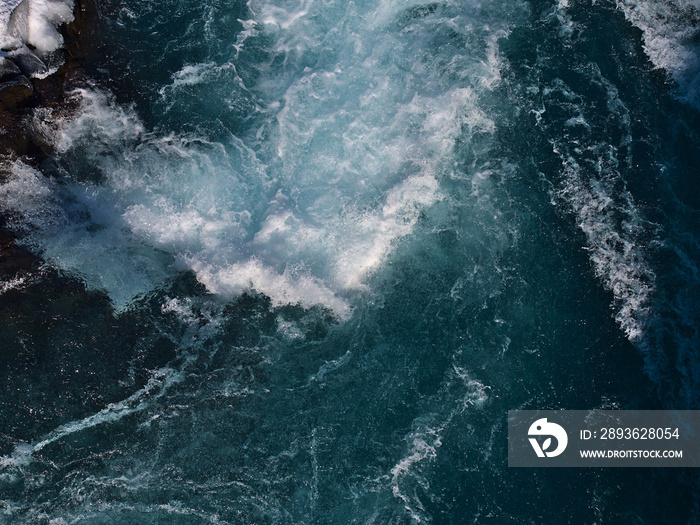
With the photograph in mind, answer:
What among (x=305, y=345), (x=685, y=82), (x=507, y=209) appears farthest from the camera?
(x=685, y=82)

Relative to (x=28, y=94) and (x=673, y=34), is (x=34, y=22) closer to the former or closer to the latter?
(x=28, y=94)

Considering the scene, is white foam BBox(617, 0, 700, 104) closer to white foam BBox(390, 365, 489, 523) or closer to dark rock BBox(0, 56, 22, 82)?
white foam BBox(390, 365, 489, 523)

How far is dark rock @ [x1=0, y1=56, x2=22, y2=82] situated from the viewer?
1185cm

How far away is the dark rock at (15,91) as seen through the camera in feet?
38.7

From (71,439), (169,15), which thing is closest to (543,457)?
(71,439)

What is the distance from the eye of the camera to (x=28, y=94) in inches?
474

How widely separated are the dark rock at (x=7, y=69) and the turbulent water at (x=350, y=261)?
1.31 m

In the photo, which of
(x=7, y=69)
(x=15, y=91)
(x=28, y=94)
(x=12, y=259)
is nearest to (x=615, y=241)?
→ (x=12, y=259)

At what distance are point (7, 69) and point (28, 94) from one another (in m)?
0.81

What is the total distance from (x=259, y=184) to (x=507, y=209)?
21.5 ft

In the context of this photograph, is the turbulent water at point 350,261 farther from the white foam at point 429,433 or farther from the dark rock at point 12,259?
the dark rock at point 12,259

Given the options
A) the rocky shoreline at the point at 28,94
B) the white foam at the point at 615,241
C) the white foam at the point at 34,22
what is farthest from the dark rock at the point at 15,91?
the white foam at the point at 615,241

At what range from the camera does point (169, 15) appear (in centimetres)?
1327

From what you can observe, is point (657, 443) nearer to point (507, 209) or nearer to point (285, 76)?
point (507, 209)
